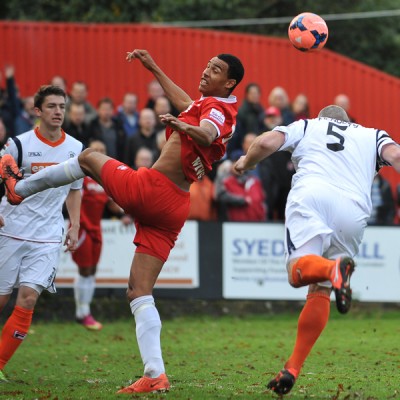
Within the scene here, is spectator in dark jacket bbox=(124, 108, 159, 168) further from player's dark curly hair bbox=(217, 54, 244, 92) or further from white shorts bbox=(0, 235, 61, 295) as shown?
player's dark curly hair bbox=(217, 54, 244, 92)

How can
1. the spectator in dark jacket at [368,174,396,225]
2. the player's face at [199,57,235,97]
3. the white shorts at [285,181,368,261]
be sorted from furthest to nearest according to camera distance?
the spectator in dark jacket at [368,174,396,225]
the player's face at [199,57,235,97]
the white shorts at [285,181,368,261]

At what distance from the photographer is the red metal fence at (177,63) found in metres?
21.9

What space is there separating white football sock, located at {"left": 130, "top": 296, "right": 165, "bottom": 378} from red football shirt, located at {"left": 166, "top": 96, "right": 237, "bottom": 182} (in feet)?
3.79

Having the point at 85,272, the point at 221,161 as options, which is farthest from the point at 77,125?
the point at 85,272

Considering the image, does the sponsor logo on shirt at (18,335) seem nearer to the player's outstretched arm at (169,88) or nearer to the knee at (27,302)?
the knee at (27,302)

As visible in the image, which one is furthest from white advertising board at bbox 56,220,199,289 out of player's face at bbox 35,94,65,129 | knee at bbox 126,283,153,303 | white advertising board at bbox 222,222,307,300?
knee at bbox 126,283,153,303

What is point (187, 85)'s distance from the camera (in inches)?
877

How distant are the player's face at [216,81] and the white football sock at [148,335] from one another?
191cm

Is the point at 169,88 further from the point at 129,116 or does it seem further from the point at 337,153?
the point at 129,116

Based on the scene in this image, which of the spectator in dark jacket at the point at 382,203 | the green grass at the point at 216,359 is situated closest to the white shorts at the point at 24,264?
the green grass at the point at 216,359

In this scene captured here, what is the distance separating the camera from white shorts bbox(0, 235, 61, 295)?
33.0ft

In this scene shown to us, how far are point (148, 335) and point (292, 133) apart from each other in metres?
2.10

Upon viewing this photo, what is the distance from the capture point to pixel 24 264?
10125mm

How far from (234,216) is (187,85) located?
5.64 m
